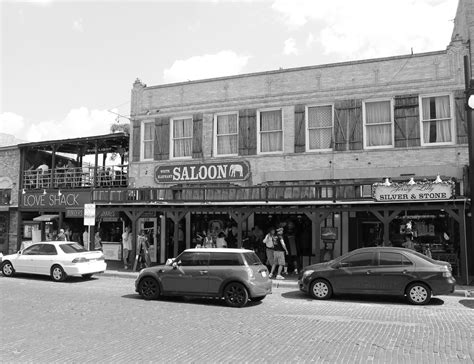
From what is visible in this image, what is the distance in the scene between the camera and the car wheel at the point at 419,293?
1128 centimetres

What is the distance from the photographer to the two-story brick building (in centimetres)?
1698

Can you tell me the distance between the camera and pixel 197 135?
70.0 ft

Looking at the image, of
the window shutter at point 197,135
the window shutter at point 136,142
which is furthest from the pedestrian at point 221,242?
the window shutter at point 136,142

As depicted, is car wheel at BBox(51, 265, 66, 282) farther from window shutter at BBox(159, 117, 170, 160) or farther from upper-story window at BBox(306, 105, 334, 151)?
upper-story window at BBox(306, 105, 334, 151)

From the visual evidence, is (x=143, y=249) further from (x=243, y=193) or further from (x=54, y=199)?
(x=54, y=199)

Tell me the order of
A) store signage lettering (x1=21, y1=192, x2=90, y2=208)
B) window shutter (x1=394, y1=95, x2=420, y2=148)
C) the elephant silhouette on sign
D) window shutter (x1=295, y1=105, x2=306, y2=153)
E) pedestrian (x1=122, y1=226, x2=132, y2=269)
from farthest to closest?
1. store signage lettering (x1=21, y1=192, x2=90, y2=208)
2. the elephant silhouette on sign
3. window shutter (x1=295, y1=105, x2=306, y2=153)
4. pedestrian (x1=122, y1=226, x2=132, y2=269)
5. window shutter (x1=394, y1=95, x2=420, y2=148)

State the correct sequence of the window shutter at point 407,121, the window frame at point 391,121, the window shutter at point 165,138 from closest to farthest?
the window shutter at point 407,121 → the window frame at point 391,121 → the window shutter at point 165,138

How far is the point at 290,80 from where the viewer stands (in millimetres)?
20031

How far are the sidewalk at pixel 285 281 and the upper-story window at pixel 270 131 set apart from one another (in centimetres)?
602

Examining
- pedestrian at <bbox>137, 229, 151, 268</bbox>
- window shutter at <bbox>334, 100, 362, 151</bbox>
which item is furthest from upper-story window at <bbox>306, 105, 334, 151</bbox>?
pedestrian at <bbox>137, 229, 151, 268</bbox>

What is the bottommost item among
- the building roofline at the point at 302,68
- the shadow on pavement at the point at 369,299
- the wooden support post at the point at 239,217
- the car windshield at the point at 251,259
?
the shadow on pavement at the point at 369,299

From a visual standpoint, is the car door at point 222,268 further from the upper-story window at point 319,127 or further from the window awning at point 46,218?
the window awning at point 46,218

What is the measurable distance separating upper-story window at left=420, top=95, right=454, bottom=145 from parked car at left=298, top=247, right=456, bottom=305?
7.59m

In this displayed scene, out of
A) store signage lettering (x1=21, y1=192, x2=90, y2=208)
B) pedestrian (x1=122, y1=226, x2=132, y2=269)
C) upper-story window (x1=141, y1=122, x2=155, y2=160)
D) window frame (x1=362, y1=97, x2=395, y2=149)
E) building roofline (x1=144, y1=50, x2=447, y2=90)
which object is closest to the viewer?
building roofline (x1=144, y1=50, x2=447, y2=90)
